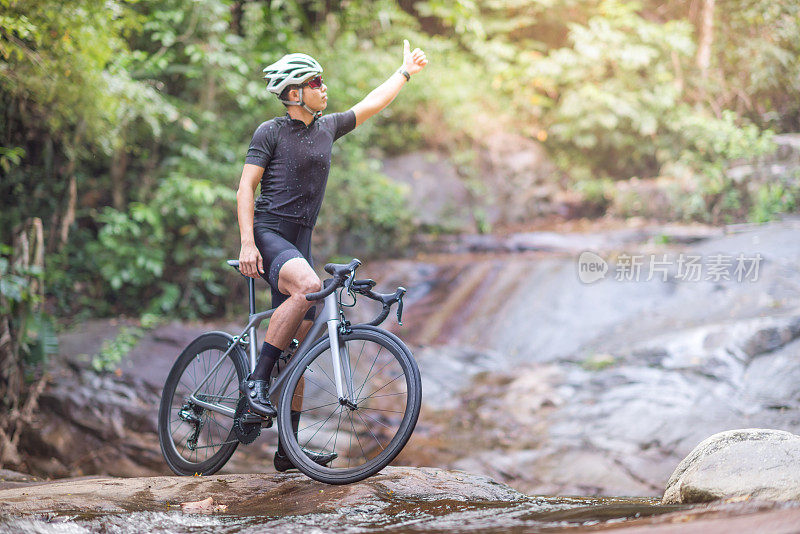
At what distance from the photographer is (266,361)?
2.61 metres

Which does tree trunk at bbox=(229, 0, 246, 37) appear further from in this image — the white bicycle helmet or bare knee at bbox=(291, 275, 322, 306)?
bare knee at bbox=(291, 275, 322, 306)

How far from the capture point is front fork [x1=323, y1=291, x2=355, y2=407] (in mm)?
2380

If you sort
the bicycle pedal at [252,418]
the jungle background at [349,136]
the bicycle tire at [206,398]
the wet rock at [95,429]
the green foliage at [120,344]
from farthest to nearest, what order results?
the green foliage at [120,344]
the jungle background at [349,136]
the wet rock at [95,429]
the bicycle tire at [206,398]
the bicycle pedal at [252,418]

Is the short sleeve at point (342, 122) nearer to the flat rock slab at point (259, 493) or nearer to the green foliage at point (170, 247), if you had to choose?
the flat rock slab at point (259, 493)

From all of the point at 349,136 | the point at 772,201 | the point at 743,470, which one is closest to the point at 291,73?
the point at 743,470

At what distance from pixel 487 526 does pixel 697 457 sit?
1127mm

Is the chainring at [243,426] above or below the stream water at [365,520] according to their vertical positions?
above

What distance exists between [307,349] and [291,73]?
1.08 metres

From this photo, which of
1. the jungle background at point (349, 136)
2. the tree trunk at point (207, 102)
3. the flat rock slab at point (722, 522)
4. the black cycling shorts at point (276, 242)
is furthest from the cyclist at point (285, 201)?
A: the tree trunk at point (207, 102)

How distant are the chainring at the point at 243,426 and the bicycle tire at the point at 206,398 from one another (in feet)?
0.33

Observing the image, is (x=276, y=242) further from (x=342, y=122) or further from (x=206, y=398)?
(x=206, y=398)

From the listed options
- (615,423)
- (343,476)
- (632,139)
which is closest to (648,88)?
(632,139)

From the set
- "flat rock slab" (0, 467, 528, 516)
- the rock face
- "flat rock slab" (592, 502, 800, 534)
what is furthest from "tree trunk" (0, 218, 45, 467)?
"flat rock slab" (592, 502, 800, 534)

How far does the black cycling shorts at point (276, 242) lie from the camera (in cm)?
260
